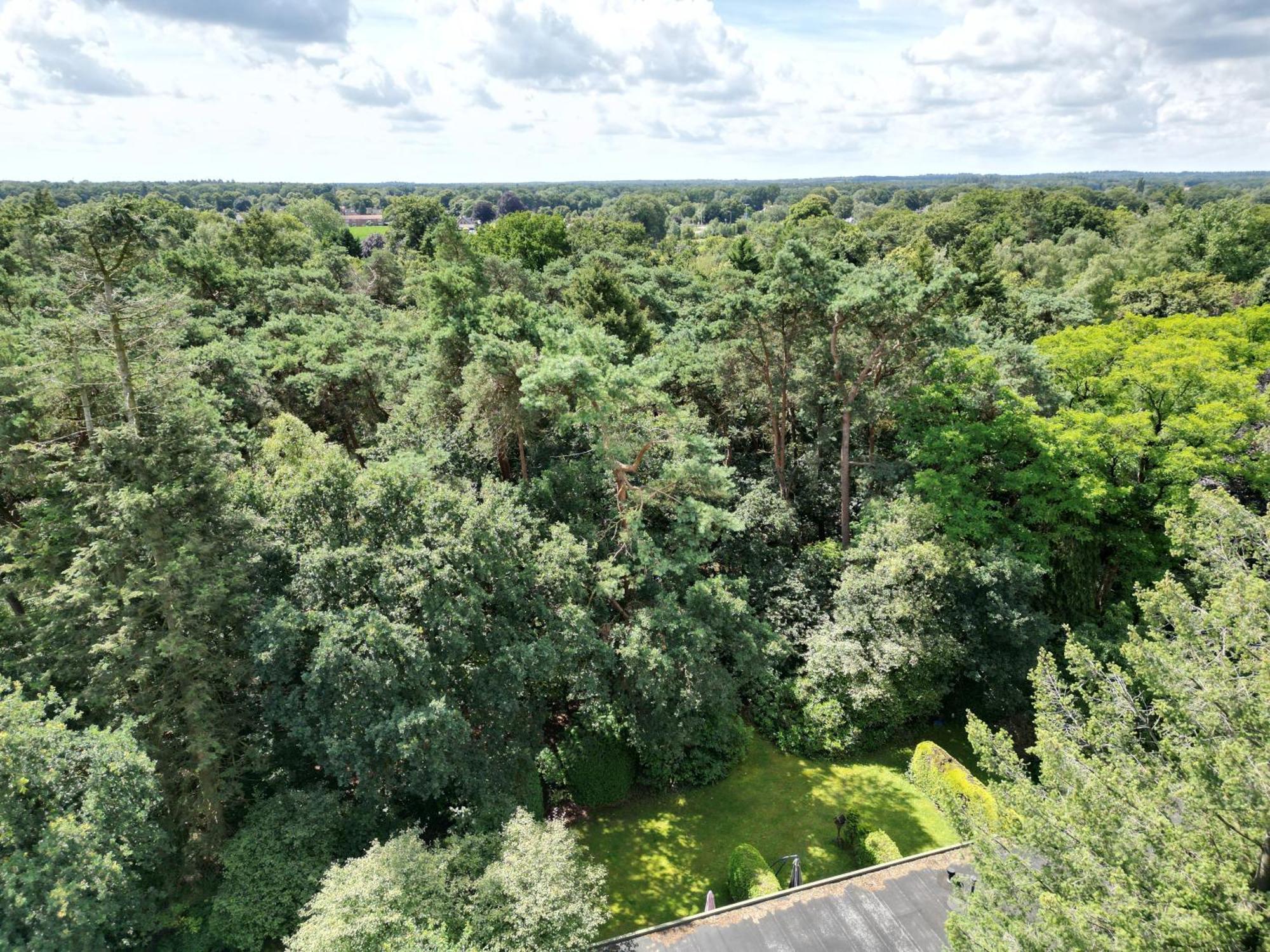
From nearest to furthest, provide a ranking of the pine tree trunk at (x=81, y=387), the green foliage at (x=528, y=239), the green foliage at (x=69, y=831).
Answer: the green foliage at (x=69, y=831), the pine tree trunk at (x=81, y=387), the green foliage at (x=528, y=239)

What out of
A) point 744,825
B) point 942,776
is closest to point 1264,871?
point 942,776

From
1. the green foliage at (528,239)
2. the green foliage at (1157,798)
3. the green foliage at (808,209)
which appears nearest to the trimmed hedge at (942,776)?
the green foliage at (1157,798)

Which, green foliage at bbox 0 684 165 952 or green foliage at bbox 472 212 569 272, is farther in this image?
green foliage at bbox 472 212 569 272

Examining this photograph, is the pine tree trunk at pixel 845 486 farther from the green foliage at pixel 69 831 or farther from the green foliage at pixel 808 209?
the green foliage at pixel 808 209

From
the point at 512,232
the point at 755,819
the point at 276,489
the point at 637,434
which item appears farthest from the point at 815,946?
the point at 512,232

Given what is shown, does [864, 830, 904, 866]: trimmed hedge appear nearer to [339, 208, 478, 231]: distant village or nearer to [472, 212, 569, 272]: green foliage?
[472, 212, 569, 272]: green foliage

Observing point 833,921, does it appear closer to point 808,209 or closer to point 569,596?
point 569,596

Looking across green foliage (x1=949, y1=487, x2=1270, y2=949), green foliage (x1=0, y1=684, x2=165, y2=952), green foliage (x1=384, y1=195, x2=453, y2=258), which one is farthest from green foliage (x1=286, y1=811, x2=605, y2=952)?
green foliage (x1=384, y1=195, x2=453, y2=258)
